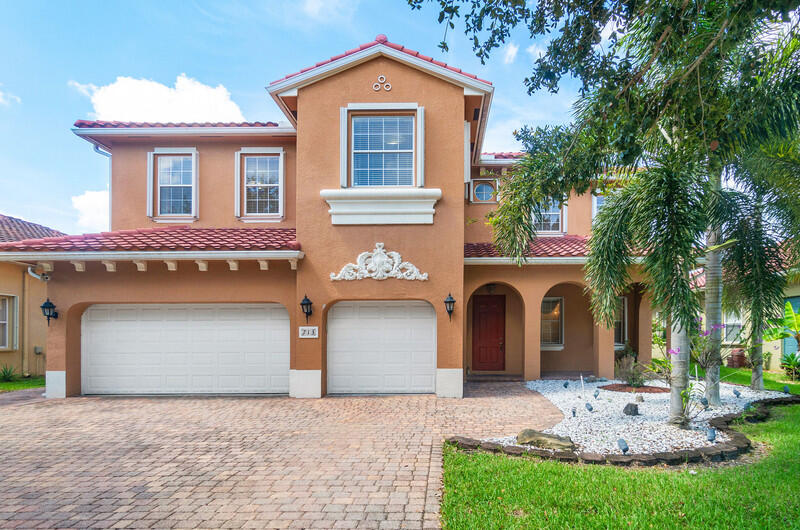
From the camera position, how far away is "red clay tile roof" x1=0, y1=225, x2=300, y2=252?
9.37 m

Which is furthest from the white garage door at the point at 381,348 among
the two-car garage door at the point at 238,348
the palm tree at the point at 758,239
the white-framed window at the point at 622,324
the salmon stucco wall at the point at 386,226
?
the white-framed window at the point at 622,324

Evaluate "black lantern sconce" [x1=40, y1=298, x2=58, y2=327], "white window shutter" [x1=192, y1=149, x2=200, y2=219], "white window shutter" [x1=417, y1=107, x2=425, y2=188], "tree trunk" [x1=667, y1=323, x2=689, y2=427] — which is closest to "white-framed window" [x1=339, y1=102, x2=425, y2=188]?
"white window shutter" [x1=417, y1=107, x2=425, y2=188]

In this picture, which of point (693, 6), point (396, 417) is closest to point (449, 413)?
point (396, 417)

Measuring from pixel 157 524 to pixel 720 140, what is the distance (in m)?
8.11

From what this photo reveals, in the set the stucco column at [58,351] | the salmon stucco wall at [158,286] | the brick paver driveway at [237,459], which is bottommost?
the brick paver driveway at [237,459]

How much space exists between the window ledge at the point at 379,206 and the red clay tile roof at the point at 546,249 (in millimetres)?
1949

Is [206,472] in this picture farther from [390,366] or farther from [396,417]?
[390,366]

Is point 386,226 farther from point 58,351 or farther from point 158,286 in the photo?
point 58,351

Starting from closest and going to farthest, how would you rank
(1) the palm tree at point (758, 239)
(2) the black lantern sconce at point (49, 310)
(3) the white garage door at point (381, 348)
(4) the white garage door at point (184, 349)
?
(1) the palm tree at point (758, 239) → (2) the black lantern sconce at point (49, 310) → (3) the white garage door at point (381, 348) → (4) the white garage door at point (184, 349)

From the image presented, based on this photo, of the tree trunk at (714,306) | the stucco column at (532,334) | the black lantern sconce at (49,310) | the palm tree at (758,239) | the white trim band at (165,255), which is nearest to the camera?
the palm tree at (758,239)

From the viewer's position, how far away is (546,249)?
1118cm

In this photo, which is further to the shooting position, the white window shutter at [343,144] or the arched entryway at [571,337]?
the arched entryway at [571,337]

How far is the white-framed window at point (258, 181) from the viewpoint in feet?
38.6

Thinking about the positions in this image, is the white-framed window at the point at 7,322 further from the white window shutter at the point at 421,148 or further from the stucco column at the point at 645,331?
the stucco column at the point at 645,331
